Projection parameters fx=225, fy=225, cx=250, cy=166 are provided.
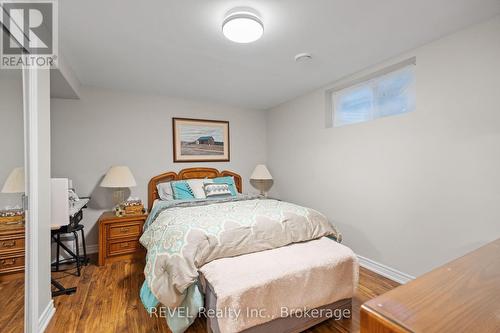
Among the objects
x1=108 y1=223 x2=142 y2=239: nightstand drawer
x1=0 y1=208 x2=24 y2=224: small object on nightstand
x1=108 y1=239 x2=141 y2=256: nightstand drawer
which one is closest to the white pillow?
x1=108 y1=223 x2=142 y2=239: nightstand drawer

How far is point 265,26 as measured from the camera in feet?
6.00

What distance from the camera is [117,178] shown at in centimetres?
294

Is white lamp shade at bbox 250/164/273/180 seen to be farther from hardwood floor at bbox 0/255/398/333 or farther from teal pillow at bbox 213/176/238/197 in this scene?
hardwood floor at bbox 0/255/398/333

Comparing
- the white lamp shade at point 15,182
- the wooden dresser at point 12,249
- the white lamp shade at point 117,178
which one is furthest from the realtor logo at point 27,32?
the white lamp shade at point 117,178

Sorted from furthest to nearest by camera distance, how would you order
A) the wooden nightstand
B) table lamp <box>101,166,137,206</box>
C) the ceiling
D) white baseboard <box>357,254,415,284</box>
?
table lamp <box>101,166,137,206</box>, the wooden nightstand, white baseboard <box>357,254,415,284</box>, the ceiling

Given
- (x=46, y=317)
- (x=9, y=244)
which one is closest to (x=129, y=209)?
(x=46, y=317)

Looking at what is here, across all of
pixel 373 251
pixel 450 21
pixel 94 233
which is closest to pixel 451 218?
pixel 373 251

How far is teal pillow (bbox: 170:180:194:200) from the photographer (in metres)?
3.24

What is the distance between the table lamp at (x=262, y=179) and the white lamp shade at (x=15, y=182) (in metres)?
3.00

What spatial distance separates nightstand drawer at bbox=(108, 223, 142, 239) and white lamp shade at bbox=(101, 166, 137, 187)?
52 centimetres

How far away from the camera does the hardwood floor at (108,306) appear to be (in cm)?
167

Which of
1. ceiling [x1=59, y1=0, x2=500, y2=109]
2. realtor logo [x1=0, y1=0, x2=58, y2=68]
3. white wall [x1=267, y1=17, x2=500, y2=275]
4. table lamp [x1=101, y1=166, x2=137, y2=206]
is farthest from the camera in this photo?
table lamp [x1=101, y1=166, x2=137, y2=206]

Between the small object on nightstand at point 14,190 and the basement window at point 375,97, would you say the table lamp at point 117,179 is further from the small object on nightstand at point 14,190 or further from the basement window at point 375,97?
the basement window at point 375,97

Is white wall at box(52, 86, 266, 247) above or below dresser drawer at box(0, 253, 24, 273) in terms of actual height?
above
